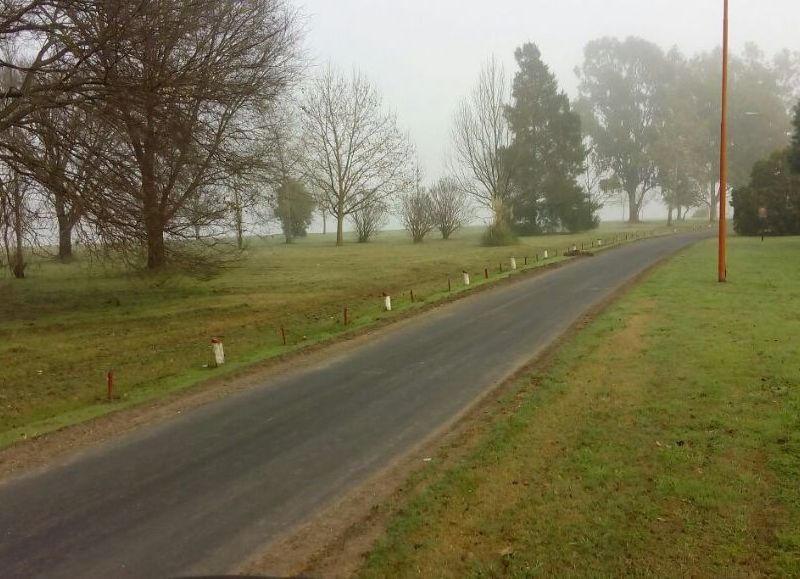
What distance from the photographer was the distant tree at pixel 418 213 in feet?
185

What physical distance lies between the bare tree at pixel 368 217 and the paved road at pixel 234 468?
141 feet

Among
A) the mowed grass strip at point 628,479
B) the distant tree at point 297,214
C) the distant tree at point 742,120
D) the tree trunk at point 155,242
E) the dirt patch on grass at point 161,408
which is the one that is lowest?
the dirt patch on grass at point 161,408

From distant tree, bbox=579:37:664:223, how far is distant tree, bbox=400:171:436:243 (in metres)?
26.8

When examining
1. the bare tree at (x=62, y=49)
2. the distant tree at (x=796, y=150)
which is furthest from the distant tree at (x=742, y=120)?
the bare tree at (x=62, y=49)

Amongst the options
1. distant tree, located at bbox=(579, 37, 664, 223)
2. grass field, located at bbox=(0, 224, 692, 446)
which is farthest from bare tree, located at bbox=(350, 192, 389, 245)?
distant tree, located at bbox=(579, 37, 664, 223)

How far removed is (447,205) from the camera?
58.8m

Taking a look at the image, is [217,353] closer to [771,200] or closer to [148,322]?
[148,322]

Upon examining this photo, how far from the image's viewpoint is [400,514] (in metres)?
5.50

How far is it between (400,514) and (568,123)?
5717 cm

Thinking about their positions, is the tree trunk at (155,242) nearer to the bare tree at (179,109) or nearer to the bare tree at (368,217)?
the bare tree at (179,109)

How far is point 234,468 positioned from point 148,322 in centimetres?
1157

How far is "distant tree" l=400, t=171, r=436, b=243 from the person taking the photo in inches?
2216

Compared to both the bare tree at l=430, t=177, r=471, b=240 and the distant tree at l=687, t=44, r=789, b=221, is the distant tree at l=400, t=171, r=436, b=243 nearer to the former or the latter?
the bare tree at l=430, t=177, r=471, b=240

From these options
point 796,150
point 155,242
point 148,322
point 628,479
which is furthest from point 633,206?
point 628,479
